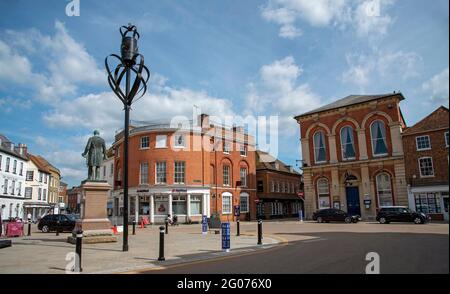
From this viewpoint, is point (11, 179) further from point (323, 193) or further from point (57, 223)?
point (323, 193)

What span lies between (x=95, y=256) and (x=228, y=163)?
31.3 meters

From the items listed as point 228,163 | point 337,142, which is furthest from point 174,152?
point 337,142

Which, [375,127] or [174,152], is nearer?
[375,127]

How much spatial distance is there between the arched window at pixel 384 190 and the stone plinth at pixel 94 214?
27114 millimetres

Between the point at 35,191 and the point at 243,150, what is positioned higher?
the point at 243,150

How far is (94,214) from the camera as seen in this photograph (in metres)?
15.1

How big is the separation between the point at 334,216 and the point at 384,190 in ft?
21.2

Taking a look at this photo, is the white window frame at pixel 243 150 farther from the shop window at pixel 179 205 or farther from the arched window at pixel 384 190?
the arched window at pixel 384 190

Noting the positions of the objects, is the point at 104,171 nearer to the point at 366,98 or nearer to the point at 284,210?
the point at 284,210

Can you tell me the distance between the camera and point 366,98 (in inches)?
1384

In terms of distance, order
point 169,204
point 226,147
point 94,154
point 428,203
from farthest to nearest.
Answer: point 226,147 < point 169,204 < point 428,203 < point 94,154

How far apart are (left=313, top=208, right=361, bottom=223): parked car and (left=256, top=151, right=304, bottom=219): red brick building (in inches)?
529

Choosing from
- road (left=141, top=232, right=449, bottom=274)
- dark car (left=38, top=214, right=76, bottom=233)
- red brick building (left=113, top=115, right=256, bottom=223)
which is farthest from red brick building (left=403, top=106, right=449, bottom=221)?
dark car (left=38, top=214, right=76, bottom=233)

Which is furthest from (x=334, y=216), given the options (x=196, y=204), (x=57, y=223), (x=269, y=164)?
(x=57, y=223)
